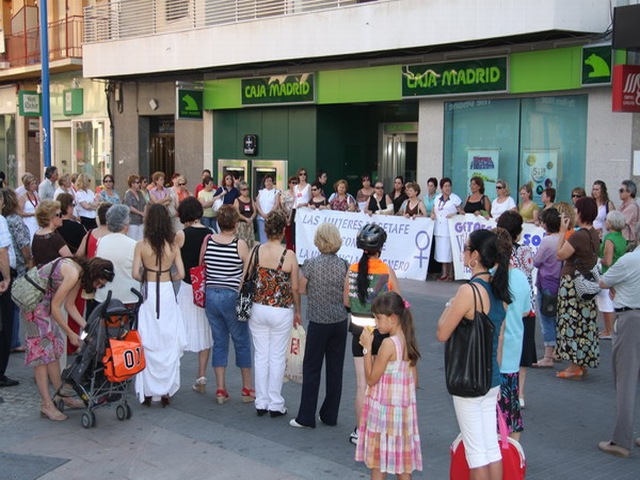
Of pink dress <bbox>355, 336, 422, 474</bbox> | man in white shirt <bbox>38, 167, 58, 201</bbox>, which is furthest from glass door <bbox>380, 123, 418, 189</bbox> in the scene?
pink dress <bbox>355, 336, 422, 474</bbox>

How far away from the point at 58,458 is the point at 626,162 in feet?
35.6

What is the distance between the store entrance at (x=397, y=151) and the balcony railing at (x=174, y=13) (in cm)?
335

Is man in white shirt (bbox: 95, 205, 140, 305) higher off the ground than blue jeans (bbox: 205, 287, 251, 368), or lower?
higher

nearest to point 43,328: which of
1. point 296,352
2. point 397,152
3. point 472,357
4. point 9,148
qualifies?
point 296,352

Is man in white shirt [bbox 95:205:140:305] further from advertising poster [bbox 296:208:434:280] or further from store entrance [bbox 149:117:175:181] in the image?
store entrance [bbox 149:117:175:181]

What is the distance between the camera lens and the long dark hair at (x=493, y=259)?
5.41 meters

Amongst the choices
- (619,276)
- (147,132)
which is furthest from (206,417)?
(147,132)

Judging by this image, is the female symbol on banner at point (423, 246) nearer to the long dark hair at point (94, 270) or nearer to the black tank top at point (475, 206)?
the black tank top at point (475, 206)

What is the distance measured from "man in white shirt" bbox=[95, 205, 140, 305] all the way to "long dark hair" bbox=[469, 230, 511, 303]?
3.96 metres

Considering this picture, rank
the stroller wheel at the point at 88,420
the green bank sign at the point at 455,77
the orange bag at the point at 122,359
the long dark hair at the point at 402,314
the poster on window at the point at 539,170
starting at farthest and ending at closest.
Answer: the green bank sign at the point at 455,77 < the poster on window at the point at 539,170 < the stroller wheel at the point at 88,420 < the orange bag at the point at 122,359 < the long dark hair at the point at 402,314

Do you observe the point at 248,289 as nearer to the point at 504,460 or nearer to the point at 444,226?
the point at 504,460

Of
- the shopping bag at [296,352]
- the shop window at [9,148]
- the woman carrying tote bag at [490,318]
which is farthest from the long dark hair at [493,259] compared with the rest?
the shop window at [9,148]

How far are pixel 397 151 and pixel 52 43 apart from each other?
1423 cm

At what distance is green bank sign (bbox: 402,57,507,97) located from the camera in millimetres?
16203
